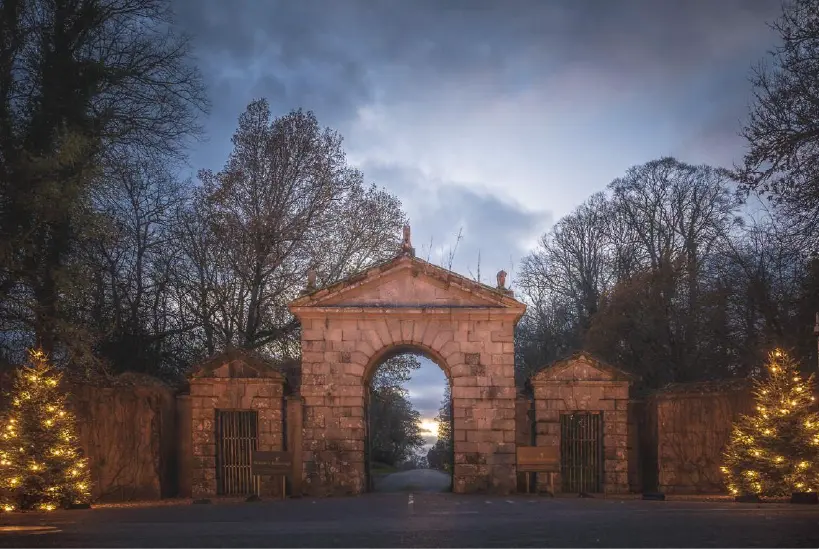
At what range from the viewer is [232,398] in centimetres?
2261

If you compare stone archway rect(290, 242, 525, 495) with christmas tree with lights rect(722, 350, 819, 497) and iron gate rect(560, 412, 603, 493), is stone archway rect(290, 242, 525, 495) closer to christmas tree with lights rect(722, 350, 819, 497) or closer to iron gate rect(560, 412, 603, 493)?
iron gate rect(560, 412, 603, 493)

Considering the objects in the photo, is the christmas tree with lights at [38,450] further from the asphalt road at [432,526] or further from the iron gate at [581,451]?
the iron gate at [581,451]

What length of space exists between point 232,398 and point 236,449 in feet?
4.62

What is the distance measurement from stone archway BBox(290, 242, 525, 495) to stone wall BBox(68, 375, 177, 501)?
157 inches

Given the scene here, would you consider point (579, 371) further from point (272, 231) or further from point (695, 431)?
point (272, 231)

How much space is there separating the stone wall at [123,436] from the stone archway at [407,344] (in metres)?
3.98

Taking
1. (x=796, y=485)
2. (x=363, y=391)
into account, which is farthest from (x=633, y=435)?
(x=363, y=391)

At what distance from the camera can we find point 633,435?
23.1 m

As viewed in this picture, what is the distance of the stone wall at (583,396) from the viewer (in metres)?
22.7

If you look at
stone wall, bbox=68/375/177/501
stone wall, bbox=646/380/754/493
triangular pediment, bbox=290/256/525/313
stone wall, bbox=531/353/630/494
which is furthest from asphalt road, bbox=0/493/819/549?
triangular pediment, bbox=290/256/525/313

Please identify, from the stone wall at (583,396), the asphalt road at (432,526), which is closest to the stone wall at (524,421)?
the stone wall at (583,396)

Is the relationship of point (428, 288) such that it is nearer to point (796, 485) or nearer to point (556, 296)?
point (796, 485)

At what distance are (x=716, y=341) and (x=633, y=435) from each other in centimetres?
1099

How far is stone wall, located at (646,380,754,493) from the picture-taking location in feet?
71.2
